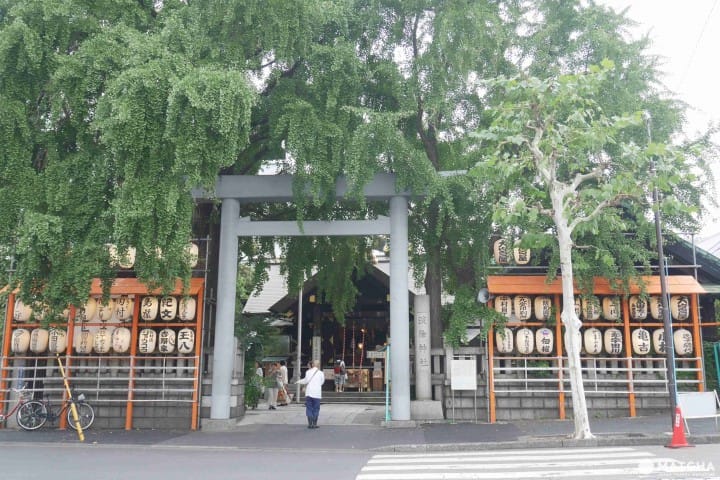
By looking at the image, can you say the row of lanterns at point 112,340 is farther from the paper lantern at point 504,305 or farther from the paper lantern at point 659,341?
the paper lantern at point 659,341

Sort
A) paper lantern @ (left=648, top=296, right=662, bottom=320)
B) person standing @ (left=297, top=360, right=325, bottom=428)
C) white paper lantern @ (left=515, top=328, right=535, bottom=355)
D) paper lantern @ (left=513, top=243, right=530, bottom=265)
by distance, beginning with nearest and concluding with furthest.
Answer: person standing @ (left=297, top=360, right=325, bottom=428) → white paper lantern @ (left=515, top=328, right=535, bottom=355) → paper lantern @ (left=648, top=296, right=662, bottom=320) → paper lantern @ (left=513, top=243, right=530, bottom=265)

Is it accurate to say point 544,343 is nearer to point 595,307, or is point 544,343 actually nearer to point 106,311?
point 595,307

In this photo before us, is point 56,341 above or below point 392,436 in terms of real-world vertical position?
above

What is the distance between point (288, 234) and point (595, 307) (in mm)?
8252

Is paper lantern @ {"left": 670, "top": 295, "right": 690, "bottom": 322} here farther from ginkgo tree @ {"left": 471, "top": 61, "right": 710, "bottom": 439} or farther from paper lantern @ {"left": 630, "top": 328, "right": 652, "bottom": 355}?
ginkgo tree @ {"left": 471, "top": 61, "right": 710, "bottom": 439}

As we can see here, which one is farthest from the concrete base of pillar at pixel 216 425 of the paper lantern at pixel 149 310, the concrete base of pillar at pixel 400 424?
the concrete base of pillar at pixel 400 424

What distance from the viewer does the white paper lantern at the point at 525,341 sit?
1638 centimetres

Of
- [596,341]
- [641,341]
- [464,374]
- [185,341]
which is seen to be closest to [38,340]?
[185,341]

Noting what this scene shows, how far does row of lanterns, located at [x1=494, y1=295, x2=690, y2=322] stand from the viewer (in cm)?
1655

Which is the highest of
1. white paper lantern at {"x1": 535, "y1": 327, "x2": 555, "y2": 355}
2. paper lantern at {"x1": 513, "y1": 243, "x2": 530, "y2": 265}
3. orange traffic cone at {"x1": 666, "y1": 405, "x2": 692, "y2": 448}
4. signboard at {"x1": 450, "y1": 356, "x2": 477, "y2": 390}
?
paper lantern at {"x1": 513, "y1": 243, "x2": 530, "y2": 265}

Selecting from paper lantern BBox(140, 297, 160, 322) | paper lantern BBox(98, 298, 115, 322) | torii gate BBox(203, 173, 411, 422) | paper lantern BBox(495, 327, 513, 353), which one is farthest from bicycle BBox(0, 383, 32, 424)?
paper lantern BBox(495, 327, 513, 353)

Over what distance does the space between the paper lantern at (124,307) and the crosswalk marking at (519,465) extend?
26.6ft

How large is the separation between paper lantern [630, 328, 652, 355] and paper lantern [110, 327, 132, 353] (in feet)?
43.0

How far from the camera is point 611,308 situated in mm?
16578
